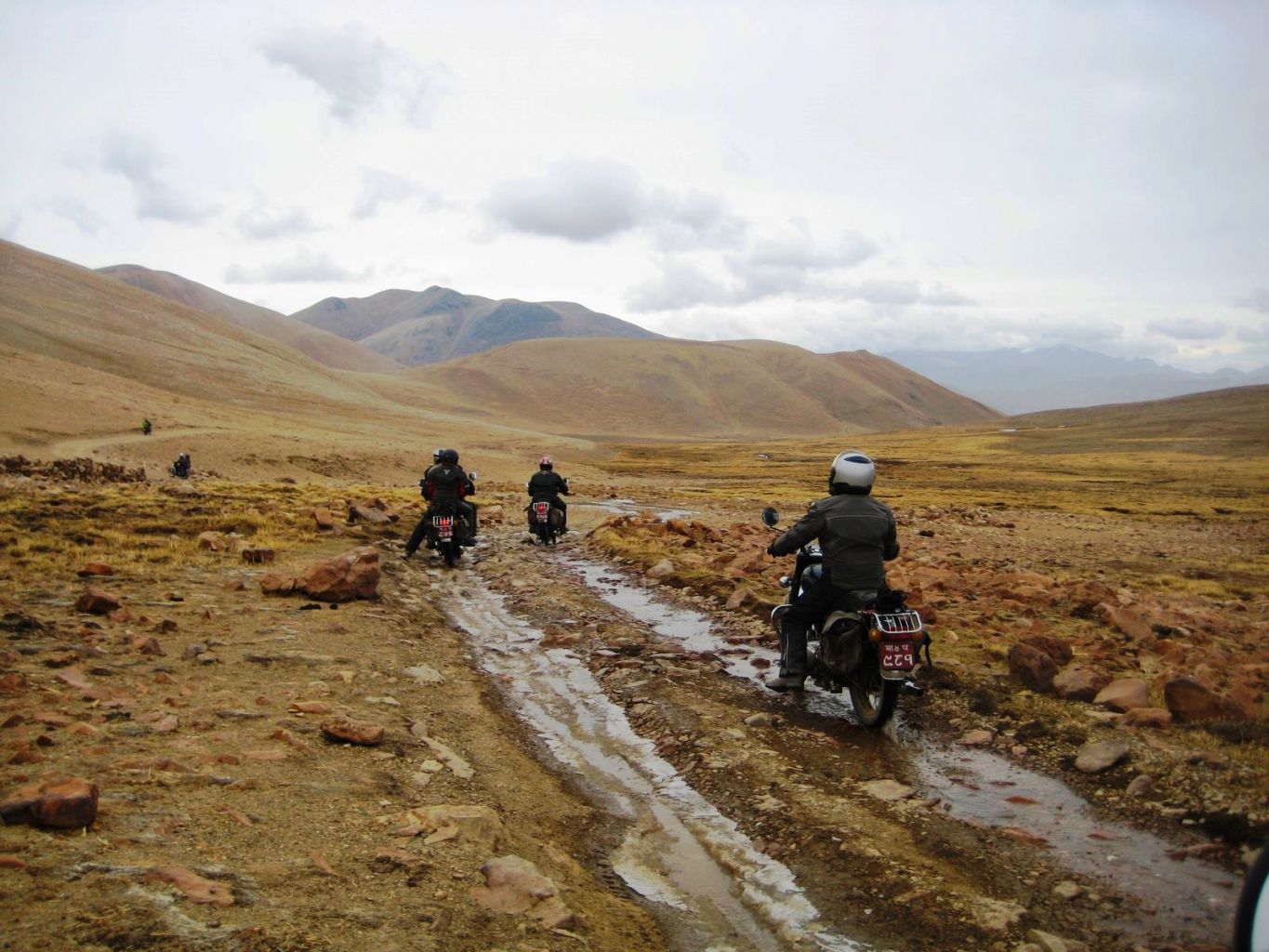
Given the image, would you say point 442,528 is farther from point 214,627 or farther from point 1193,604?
point 1193,604

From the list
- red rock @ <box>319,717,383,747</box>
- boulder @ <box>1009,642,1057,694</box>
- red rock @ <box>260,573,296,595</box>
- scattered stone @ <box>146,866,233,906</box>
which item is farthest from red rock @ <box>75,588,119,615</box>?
boulder @ <box>1009,642,1057,694</box>

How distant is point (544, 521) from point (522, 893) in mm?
17182

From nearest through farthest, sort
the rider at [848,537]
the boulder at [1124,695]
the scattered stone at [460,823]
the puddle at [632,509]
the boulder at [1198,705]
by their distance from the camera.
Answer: the scattered stone at [460,823] < the boulder at [1198,705] < the boulder at [1124,695] < the rider at [848,537] < the puddle at [632,509]

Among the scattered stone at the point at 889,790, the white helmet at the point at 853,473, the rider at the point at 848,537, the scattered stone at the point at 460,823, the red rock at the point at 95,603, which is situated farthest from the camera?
the red rock at the point at 95,603

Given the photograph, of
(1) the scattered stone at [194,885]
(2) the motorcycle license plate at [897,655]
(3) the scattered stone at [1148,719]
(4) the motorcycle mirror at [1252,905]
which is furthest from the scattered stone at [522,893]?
(3) the scattered stone at [1148,719]

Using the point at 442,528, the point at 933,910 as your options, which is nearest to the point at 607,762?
the point at 933,910

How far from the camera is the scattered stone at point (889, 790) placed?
21.9ft

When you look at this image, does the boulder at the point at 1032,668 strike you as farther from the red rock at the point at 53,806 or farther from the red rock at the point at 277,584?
the red rock at the point at 277,584

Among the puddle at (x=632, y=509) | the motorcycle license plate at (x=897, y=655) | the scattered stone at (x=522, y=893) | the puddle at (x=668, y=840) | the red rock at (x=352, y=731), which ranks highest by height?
the motorcycle license plate at (x=897, y=655)

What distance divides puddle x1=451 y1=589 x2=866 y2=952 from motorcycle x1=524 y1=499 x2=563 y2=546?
11.6 m

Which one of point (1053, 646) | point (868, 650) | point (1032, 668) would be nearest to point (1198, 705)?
point (1032, 668)

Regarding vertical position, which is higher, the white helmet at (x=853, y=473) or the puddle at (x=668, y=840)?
the white helmet at (x=853, y=473)

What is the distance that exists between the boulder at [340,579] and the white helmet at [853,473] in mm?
7392

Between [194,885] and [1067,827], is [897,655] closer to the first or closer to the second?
[1067,827]
